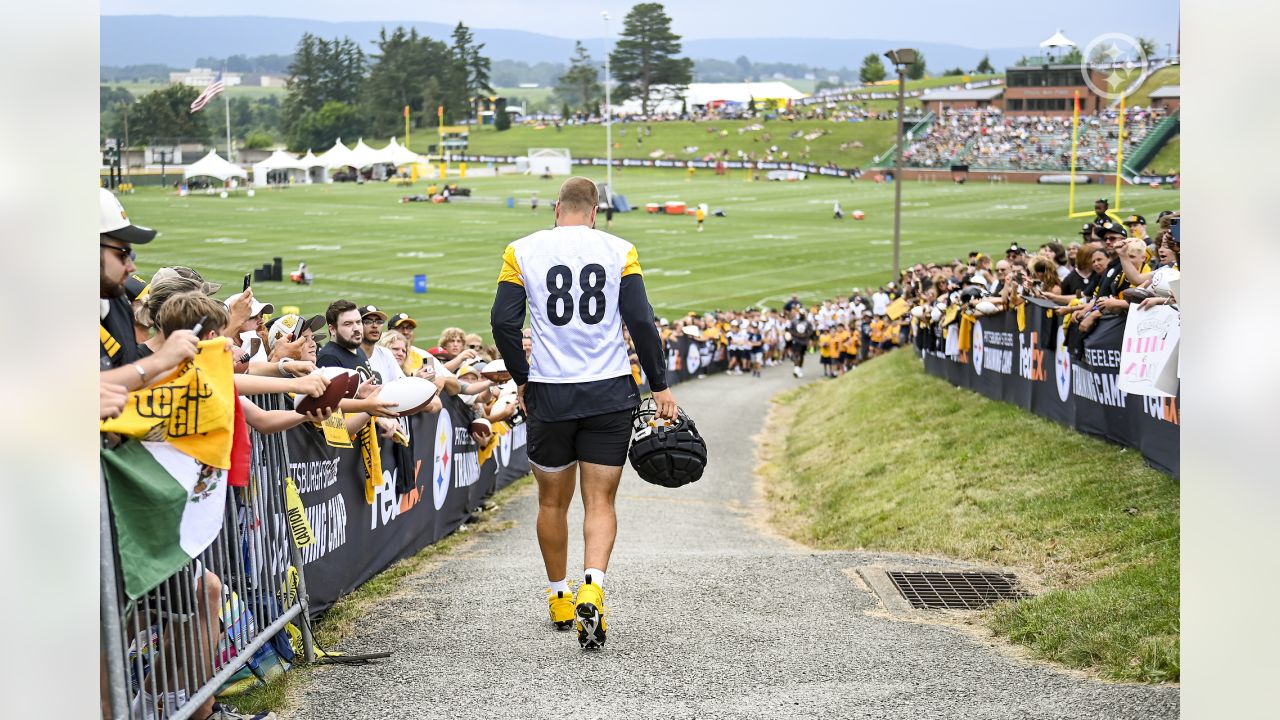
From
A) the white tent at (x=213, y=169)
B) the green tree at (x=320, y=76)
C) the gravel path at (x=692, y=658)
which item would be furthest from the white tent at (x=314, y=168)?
the gravel path at (x=692, y=658)

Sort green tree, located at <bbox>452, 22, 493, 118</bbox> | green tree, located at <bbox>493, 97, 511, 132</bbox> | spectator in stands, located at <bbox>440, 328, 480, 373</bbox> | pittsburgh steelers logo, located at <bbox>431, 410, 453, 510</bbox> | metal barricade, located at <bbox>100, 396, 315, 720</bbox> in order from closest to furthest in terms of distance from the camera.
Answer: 1. metal barricade, located at <bbox>100, 396, 315, 720</bbox>
2. pittsburgh steelers logo, located at <bbox>431, 410, 453, 510</bbox>
3. spectator in stands, located at <bbox>440, 328, 480, 373</bbox>
4. green tree, located at <bbox>493, 97, 511, 132</bbox>
5. green tree, located at <bbox>452, 22, 493, 118</bbox>

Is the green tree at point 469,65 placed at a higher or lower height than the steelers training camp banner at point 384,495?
higher

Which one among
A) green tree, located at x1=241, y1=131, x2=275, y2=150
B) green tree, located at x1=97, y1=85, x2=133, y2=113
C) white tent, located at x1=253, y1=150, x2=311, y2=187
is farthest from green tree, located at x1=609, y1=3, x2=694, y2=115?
white tent, located at x1=253, y1=150, x2=311, y2=187

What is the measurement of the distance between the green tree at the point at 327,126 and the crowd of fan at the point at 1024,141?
7479cm

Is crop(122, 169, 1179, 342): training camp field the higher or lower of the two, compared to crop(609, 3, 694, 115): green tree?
lower

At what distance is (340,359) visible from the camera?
26.4 feet

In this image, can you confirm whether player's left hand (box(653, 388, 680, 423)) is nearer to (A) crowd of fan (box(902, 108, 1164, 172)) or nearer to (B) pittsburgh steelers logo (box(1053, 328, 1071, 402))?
(B) pittsburgh steelers logo (box(1053, 328, 1071, 402))

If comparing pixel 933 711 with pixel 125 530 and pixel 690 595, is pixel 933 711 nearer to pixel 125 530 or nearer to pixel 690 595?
pixel 690 595

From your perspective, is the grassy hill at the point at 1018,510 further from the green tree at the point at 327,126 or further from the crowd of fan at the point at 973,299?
the green tree at the point at 327,126

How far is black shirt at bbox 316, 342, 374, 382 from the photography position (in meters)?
8.00

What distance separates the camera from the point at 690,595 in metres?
7.42

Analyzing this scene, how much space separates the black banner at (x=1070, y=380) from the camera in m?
10.3

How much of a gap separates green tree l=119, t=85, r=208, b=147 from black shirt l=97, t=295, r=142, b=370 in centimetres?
12344

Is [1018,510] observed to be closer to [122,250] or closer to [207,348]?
[207,348]
